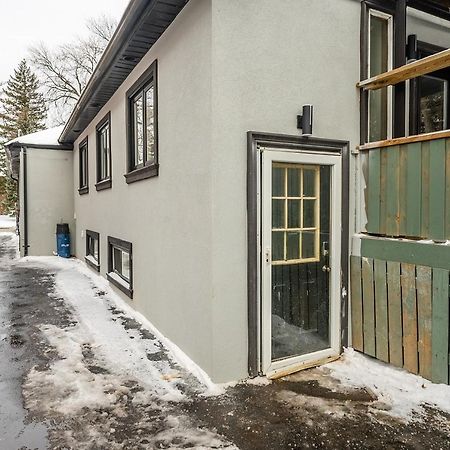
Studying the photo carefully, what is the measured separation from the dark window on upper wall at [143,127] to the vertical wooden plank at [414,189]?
2712mm

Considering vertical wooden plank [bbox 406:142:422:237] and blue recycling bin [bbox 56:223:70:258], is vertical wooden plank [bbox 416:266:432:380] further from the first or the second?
blue recycling bin [bbox 56:223:70:258]

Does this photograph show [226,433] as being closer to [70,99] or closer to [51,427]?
[51,427]

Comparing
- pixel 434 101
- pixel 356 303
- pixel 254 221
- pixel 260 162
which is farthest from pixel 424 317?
pixel 434 101

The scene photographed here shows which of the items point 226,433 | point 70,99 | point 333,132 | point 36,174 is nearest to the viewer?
point 226,433

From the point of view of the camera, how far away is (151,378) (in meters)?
3.42

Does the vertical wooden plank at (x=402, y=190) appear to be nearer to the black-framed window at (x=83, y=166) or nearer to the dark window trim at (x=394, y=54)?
the dark window trim at (x=394, y=54)

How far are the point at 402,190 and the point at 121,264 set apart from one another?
16.3ft

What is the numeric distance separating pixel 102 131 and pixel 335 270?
20.6 feet

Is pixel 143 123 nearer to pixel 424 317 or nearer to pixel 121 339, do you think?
pixel 121 339

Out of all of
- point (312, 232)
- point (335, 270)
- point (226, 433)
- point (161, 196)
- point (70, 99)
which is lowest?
point (226, 433)

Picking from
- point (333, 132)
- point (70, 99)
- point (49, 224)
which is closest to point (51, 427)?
point (333, 132)

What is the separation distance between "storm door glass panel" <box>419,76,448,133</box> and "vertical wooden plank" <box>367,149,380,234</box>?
1811 millimetres

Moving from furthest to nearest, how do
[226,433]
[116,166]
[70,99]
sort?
1. [70,99]
2. [116,166]
3. [226,433]

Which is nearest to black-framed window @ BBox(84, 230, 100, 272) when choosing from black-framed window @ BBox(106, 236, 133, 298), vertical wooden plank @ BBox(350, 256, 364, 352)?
black-framed window @ BBox(106, 236, 133, 298)
